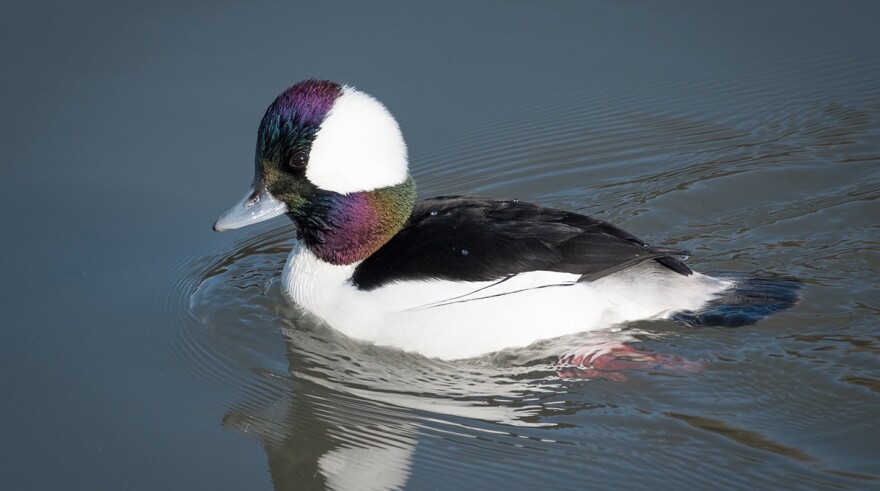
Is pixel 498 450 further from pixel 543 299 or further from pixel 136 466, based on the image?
pixel 136 466

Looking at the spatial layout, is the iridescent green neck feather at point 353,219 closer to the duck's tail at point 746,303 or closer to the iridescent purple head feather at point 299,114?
the iridescent purple head feather at point 299,114

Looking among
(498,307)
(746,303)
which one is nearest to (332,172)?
(498,307)

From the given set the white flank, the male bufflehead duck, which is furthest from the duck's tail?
the white flank

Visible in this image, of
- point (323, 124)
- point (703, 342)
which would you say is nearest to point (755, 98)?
point (703, 342)

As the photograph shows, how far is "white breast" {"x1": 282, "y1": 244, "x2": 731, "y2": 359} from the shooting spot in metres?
6.02

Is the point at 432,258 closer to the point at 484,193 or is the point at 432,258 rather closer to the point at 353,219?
the point at 353,219

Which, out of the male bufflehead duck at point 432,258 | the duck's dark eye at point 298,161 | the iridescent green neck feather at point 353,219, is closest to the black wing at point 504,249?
the male bufflehead duck at point 432,258

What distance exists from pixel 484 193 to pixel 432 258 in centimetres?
226

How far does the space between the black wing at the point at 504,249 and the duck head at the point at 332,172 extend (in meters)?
0.25

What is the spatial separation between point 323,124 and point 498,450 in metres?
2.13

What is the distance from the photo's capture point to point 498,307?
19.9 feet

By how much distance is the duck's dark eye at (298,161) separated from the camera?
6215 millimetres

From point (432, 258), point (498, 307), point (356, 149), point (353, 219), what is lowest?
point (498, 307)

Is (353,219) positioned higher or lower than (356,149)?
lower
